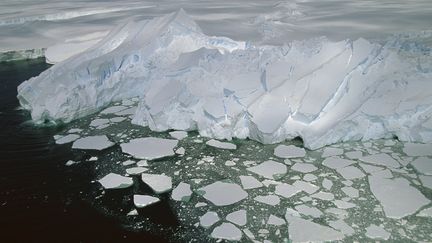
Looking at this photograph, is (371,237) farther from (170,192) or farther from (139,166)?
(139,166)

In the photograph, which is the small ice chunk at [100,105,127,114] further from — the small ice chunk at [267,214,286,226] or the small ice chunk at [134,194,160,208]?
the small ice chunk at [267,214,286,226]

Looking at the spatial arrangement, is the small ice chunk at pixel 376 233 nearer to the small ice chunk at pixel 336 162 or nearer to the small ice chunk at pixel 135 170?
the small ice chunk at pixel 336 162

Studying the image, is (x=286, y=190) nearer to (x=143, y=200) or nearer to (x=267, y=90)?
(x=143, y=200)

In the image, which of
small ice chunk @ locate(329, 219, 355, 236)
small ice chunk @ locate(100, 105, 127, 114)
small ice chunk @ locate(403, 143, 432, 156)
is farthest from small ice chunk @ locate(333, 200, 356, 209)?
small ice chunk @ locate(100, 105, 127, 114)

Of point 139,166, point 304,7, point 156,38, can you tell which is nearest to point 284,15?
point 304,7

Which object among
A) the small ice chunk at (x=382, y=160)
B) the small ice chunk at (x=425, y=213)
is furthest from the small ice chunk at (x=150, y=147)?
the small ice chunk at (x=425, y=213)

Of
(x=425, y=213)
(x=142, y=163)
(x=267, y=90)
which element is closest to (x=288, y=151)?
(x=267, y=90)
